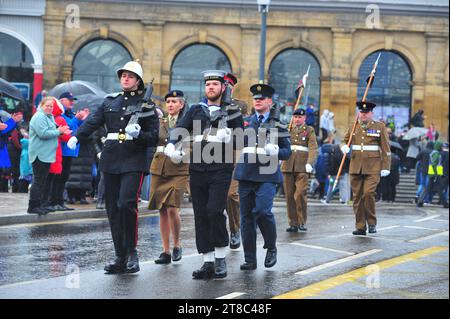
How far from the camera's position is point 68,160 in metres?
16.8

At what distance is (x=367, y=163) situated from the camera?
15.3 m

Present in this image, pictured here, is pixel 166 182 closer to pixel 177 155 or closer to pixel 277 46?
pixel 177 155

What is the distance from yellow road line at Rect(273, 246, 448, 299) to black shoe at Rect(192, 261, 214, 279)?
3.36 ft

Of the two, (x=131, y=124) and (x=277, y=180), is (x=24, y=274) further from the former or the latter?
(x=277, y=180)

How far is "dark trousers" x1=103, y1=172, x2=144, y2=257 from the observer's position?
10086mm

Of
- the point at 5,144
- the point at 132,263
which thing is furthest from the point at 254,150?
the point at 5,144

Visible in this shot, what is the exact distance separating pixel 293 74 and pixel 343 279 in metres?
29.3

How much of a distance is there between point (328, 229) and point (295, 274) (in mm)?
5552

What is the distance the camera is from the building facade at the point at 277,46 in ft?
126

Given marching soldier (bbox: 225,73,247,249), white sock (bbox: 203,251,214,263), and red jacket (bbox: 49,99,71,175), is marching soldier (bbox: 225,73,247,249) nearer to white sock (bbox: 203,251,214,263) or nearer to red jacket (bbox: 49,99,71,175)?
white sock (bbox: 203,251,214,263)

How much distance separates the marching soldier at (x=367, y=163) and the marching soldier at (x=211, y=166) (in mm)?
5417

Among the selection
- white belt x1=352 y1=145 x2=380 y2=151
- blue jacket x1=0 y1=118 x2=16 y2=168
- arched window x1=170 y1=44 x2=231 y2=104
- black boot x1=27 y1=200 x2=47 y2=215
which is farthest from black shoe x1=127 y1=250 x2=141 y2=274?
arched window x1=170 y1=44 x2=231 y2=104
